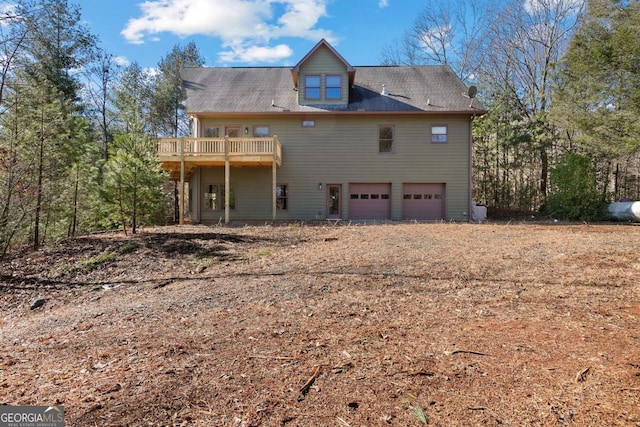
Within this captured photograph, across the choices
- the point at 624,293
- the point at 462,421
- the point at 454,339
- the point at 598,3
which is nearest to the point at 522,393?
the point at 462,421

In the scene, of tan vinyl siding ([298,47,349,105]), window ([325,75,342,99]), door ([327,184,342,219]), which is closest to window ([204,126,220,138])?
tan vinyl siding ([298,47,349,105])

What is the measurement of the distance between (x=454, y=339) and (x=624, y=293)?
283 centimetres

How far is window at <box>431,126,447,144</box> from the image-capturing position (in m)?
16.3

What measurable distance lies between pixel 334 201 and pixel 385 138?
3.63 meters

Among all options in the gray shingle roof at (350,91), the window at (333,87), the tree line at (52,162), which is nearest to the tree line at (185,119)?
the tree line at (52,162)

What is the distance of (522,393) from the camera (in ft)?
7.89

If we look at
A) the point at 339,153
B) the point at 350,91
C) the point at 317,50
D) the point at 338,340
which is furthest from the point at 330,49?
the point at 338,340

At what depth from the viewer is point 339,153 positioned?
16422 mm

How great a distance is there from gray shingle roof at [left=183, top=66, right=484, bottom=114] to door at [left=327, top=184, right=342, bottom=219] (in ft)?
11.3

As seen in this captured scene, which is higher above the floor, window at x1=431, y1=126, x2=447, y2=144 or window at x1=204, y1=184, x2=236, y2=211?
window at x1=431, y1=126, x2=447, y2=144

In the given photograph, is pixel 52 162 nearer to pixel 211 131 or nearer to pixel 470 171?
pixel 211 131

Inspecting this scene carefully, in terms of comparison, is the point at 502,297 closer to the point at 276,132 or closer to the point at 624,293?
the point at 624,293

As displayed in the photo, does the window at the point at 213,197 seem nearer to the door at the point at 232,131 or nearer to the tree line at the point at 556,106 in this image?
the door at the point at 232,131

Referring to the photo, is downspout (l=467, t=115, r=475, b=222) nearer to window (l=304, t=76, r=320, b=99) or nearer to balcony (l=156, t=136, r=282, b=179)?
window (l=304, t=76, r=320, b=99)
